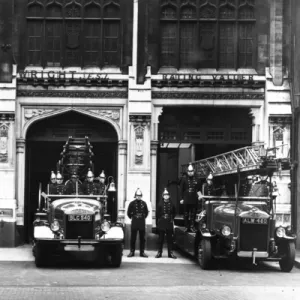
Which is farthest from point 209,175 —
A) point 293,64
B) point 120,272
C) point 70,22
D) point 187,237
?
point 70,22

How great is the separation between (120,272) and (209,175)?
4.56 m

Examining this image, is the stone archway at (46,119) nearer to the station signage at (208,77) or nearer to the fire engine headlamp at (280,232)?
the station signage at (208,77)

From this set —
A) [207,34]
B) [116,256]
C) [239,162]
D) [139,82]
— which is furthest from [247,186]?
[207,34]

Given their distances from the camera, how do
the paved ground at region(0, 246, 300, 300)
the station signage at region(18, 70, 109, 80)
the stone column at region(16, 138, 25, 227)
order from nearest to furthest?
1. the paved ground at region(0, 246, 300, 300)
2. the stone column at region(16, 138, 25, 227)
3. the station signage at region(18, 70, 109, 80)

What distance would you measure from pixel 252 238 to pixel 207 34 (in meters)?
9.84

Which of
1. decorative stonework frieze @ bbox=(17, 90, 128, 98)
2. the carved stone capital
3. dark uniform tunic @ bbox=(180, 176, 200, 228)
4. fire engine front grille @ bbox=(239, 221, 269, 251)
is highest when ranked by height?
decorative stonework frieze @ bbox=(17, 90, 128, 98)

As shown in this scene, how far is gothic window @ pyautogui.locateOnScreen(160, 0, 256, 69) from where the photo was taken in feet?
84.0

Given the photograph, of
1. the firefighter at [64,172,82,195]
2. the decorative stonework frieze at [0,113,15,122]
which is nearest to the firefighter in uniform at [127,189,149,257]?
the firefighter at [64,172,82,195]

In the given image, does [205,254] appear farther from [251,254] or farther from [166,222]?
[166,222]

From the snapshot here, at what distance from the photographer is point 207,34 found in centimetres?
2564

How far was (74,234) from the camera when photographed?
60.8 ft

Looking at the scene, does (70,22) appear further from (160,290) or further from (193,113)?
(160,290)

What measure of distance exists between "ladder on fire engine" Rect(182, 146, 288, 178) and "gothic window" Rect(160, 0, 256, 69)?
4.38 metres

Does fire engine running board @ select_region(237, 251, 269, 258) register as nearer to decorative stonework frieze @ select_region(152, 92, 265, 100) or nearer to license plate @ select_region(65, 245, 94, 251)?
license plate @ select_region(65, 245, 94, 251)
